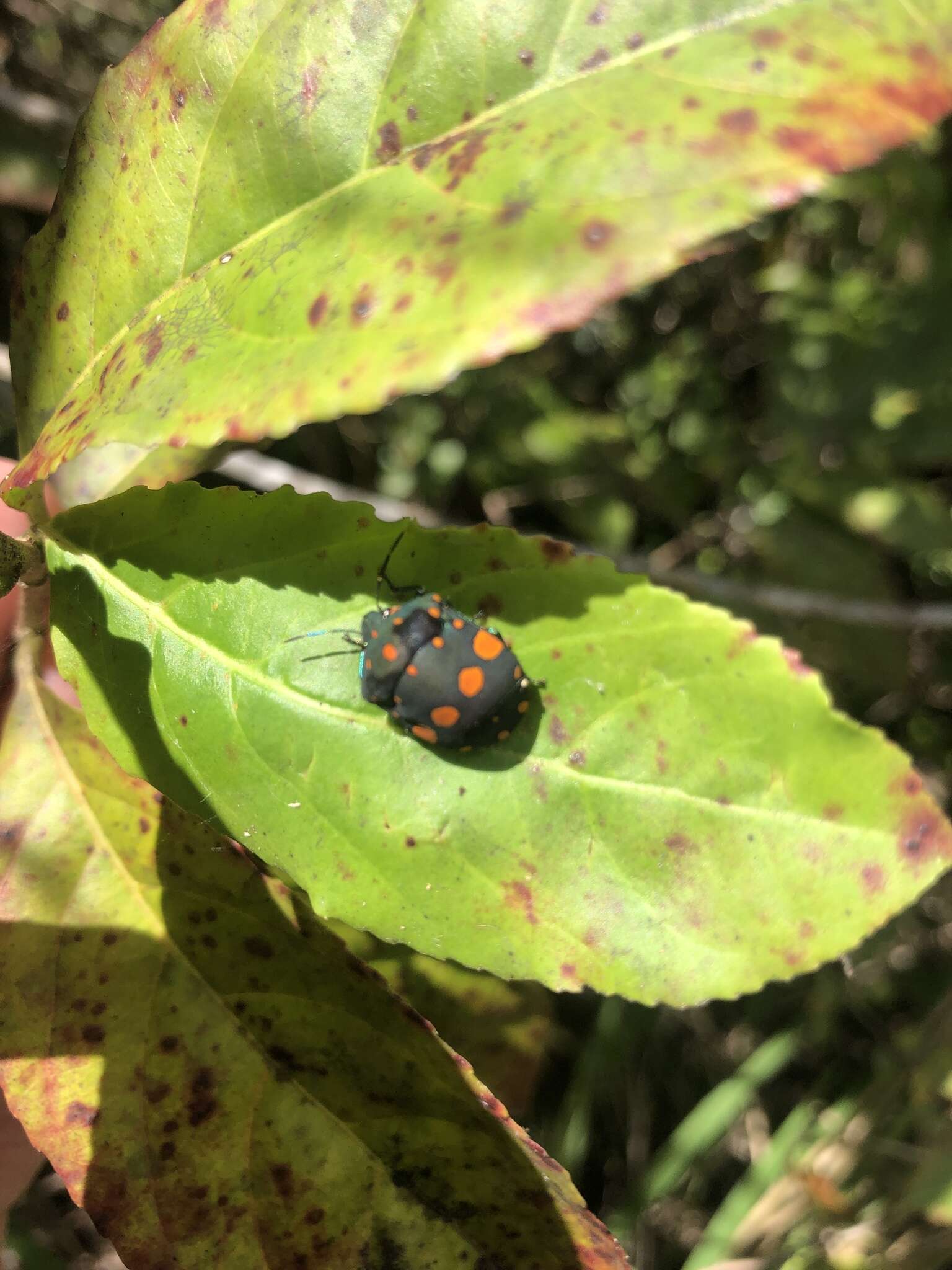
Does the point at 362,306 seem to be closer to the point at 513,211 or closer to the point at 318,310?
the point at 318,310

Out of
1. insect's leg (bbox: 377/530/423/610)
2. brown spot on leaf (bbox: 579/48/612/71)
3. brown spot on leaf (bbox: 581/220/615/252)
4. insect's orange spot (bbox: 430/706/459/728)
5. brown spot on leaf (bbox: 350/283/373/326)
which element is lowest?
insect's orange spot (bbox: 430/706/459/728)

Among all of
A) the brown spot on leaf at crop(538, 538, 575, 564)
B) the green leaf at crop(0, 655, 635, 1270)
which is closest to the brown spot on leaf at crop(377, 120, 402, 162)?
the brown spot on leaf at crop(538, 538, 575, 564)

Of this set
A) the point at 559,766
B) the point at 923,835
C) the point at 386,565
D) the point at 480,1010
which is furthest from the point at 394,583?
the point at 480,1010

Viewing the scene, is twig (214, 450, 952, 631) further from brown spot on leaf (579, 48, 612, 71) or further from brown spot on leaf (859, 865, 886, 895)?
brown spot on leaf (579, 48, 612, 71)

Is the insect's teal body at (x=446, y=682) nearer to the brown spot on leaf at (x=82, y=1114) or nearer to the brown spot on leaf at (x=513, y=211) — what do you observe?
the brown spot on leaf at (x=513, y=211)

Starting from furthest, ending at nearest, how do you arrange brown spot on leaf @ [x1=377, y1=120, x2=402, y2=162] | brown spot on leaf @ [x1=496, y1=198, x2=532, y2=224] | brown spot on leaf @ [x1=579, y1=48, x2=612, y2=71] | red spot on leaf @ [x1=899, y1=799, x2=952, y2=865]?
1. red spot on leaf @ [x1=899, y1=799, x2=952, y2=865]
2. brown spot on leaf @ [x1=377, y1=120, x2=402, y2=162]
3. brown spot on leaf @ [x1=579, y1=48, x2=612, y2=71]
4. brown spot on leaf @ [x1=496, y1=198, x2=532, y2=224]

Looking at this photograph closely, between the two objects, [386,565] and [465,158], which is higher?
[465,158]
